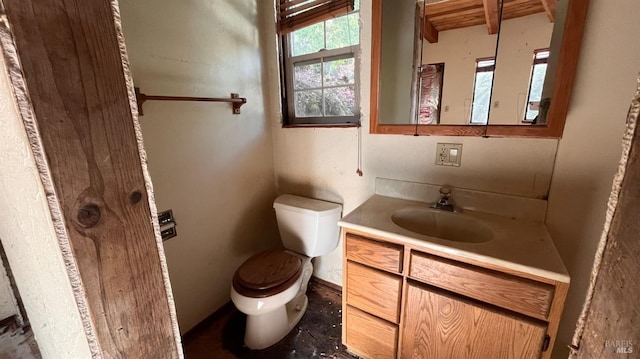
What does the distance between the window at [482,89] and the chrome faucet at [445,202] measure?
1.10 ft

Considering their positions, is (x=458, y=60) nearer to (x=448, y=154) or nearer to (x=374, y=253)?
(x=448, y=154)

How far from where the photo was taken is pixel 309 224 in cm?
157

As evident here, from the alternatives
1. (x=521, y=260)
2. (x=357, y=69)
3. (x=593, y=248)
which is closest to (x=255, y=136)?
(x=357, y=69)

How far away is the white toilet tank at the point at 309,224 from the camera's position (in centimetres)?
156

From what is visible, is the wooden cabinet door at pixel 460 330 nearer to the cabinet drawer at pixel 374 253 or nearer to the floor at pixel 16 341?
the cabinet drawer at pixel 374 253

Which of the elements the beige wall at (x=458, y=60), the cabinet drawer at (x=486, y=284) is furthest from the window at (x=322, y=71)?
the cabinet drawer at (x=486, y=284)

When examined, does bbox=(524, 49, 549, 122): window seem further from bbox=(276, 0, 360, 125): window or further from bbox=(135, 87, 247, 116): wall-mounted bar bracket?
bbox=(135, 87, 247, 116): wall-mounted bar bracket

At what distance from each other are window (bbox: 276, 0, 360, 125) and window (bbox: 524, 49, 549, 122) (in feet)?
2.59

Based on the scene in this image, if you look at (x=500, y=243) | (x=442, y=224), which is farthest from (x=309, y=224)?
(x=500, y=243)

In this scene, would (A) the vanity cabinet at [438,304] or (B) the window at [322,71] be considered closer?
Answer: (A) the vanity cabinet at [438,304]

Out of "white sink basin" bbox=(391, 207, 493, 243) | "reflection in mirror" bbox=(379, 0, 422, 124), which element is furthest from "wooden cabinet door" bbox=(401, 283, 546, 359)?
"reflection in mirror" bbox=(379, 0, 422, 124)

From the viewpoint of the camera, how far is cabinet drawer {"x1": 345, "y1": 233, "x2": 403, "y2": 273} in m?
1.04

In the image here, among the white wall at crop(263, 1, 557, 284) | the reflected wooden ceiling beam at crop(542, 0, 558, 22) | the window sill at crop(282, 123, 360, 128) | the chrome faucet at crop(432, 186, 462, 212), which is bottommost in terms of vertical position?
the chrome faucet at crop(432, 186, 462, 212)

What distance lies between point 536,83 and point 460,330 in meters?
1.01
